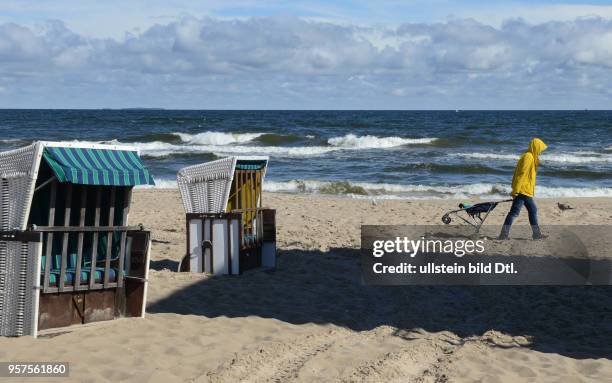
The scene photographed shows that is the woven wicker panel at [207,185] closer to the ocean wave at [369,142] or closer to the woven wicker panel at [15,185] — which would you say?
the woven wicker panel at [15,185]

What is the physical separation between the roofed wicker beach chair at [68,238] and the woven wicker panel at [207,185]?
2052 mm

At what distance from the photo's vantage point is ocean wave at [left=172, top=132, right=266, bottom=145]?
41.3 metres

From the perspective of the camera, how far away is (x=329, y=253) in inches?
432

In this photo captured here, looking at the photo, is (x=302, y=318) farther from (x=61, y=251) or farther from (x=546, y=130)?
(x=546, y=130)

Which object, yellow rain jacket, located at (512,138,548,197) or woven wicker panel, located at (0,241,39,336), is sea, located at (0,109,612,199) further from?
yellow rain jacket, located at (512,138,548,197)

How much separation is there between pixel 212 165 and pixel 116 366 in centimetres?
382

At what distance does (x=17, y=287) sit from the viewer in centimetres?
644

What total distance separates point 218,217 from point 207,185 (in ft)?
1.35

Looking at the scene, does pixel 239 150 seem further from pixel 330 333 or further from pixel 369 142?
pixel 330 333

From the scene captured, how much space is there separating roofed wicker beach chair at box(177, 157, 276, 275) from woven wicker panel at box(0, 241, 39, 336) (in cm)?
310

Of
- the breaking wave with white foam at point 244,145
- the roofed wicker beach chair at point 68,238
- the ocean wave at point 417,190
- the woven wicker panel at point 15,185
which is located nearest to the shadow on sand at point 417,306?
the roofed wicker beach chair at point 68,238

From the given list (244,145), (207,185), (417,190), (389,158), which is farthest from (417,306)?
(244,145)

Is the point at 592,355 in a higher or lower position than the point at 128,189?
lower

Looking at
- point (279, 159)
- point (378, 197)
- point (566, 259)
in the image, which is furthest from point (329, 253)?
point (279, 159)
